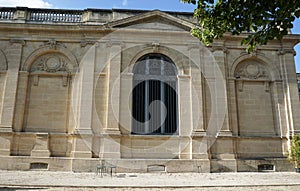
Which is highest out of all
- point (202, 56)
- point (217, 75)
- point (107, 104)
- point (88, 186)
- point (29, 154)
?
point (202, 56)

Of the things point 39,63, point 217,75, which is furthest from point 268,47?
point 39,63

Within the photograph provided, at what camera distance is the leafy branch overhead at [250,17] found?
5.68 m

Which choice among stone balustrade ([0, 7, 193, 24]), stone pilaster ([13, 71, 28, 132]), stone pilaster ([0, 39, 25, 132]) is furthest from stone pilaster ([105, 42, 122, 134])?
stone pilaster ([0, 39, 25, 132])

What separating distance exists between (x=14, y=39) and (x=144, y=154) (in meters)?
8.50

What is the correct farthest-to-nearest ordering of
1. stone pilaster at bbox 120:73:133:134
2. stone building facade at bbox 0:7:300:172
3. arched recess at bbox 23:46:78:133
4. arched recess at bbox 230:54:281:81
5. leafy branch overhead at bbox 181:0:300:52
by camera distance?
arched recess at bbox 230:54:281:81, arched recess at bbox 23:46:78:133, stone pilaster at bbox 120:73:133:134, stone building facade at bbox 0:7:300:172, leafy branch overhead at bbox 181:0:300:52

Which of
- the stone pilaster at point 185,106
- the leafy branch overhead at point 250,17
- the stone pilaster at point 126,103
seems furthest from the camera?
the stone pilaster at point 185,106

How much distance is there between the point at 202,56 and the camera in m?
15.2

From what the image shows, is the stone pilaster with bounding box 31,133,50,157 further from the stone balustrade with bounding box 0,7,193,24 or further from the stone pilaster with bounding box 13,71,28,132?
the stone balustrade with bounding box 0,7,193,24

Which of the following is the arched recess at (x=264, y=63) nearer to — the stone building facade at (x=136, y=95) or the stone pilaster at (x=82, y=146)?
the stone building facade at (x=136, y=95)

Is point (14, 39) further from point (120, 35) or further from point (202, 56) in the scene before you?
point (202, 56)

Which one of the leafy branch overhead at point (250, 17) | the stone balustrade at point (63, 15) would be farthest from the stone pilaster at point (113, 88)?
the leafy branch overhead at point (250, 17)

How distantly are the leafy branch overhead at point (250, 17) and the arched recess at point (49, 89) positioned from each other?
29.6 ft

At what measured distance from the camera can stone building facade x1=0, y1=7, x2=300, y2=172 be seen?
13.6 meters

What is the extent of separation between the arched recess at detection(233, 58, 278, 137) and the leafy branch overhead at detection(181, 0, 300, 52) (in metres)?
8.54
